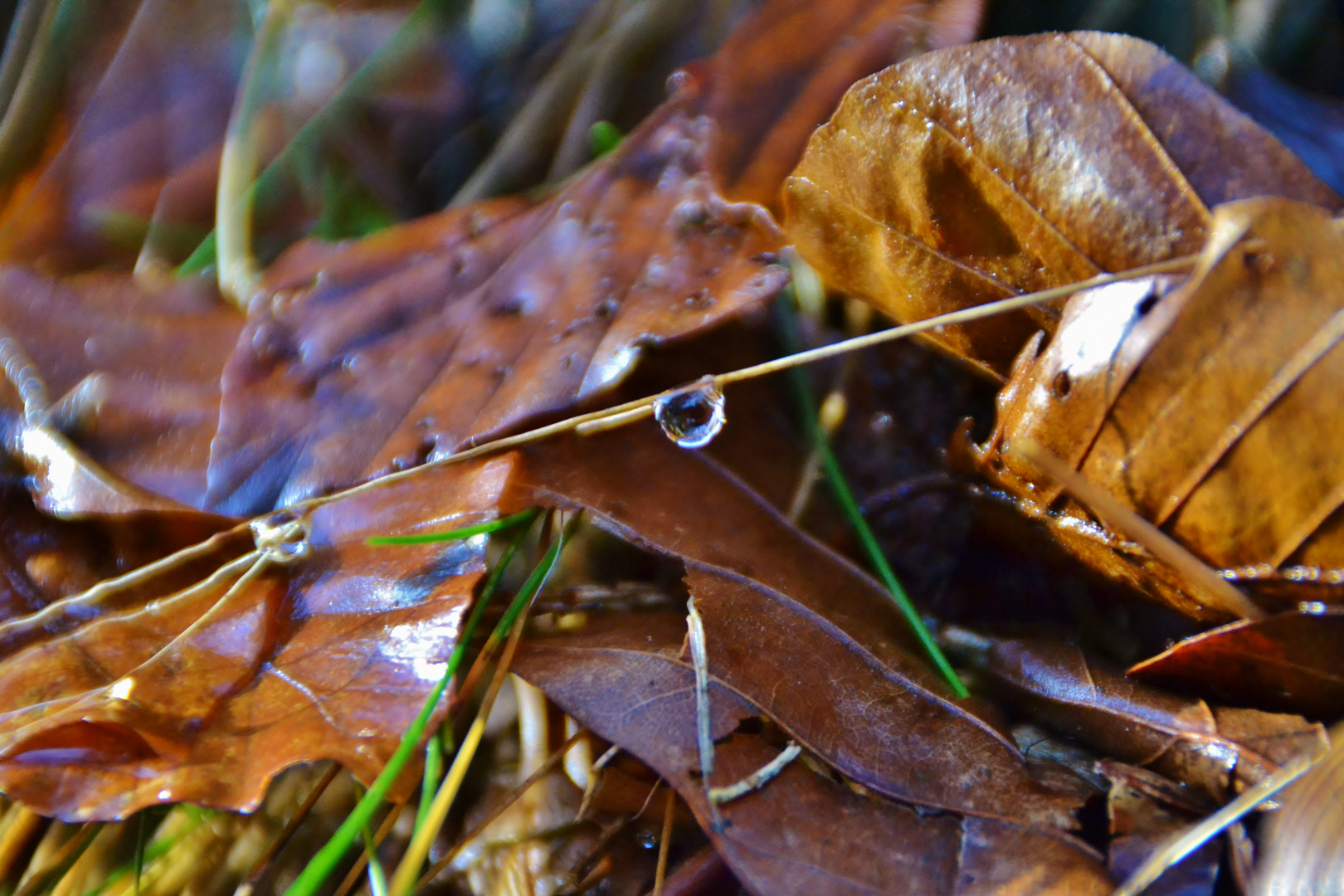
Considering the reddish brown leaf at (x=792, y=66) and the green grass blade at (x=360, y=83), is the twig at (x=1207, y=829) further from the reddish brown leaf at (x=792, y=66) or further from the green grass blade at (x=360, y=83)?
the green grass blade at (x=360, y=83)

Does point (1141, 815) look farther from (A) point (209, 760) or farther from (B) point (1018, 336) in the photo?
(A) point (209, 760)

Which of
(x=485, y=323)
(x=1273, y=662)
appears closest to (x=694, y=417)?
(x=485, y=323)

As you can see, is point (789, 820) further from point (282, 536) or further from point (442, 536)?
point (282, 536)

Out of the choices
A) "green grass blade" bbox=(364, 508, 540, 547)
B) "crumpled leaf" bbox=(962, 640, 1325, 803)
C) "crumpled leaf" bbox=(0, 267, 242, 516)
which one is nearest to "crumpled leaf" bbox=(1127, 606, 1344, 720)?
"crumpled leaf" bbox=(962, 640, 1325, 803)

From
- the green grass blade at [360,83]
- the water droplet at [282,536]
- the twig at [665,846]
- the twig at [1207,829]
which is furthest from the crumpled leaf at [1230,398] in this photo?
the green grass blade at [360,83]

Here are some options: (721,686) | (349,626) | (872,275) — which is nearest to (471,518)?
(349,626)

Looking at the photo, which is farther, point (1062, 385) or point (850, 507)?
point (850, 507)
